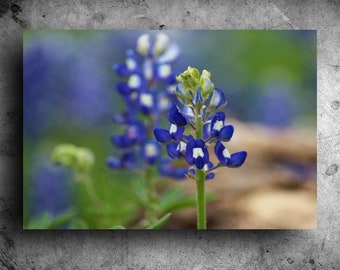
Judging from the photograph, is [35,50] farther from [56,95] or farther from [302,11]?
[302,11]

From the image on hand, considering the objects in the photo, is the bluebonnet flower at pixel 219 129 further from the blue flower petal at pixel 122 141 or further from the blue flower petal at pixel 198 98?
the blue flower petal at pixel 122 141

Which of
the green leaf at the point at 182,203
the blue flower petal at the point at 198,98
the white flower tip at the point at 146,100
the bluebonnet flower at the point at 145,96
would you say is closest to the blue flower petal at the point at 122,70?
the bluebonnet flower at the point at 145,96

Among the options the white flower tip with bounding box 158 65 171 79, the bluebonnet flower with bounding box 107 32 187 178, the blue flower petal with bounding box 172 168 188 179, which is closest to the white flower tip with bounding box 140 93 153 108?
the bluebonnet flower with bounding box 107 32 187 178

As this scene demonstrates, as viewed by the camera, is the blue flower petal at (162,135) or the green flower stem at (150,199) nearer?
the blue flower petal at (162,135)

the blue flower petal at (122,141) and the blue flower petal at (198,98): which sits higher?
the blue flower petal at (198,98)

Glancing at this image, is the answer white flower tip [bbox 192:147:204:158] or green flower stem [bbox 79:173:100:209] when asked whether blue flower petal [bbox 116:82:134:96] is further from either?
white flower tip [bbox 192:147:204:158]

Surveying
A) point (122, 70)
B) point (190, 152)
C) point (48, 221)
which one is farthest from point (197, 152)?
point (48, 221)

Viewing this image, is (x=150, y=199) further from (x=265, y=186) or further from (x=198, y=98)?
(x=198, y=98)
